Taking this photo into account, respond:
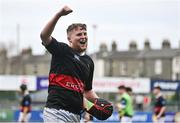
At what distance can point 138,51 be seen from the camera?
9700cm

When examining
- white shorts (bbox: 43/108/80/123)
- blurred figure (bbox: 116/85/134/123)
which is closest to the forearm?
white shorts (bbox: 43/108/80/123)

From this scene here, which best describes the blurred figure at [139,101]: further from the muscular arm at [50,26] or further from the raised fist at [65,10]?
the raised fist at [65,10]

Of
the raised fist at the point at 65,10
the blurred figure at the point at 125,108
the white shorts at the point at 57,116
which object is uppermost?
the raised fist at the point at 65,10

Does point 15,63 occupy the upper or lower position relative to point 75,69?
lower

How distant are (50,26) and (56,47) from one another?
384mm

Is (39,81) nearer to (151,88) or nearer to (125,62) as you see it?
(151,88)

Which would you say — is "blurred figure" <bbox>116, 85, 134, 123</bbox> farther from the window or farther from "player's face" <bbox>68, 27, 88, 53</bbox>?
the window

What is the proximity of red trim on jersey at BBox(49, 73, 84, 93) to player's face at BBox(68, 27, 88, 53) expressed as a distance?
0.33 metres

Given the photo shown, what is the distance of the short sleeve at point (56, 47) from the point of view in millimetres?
6320

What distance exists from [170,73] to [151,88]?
52.6 metres

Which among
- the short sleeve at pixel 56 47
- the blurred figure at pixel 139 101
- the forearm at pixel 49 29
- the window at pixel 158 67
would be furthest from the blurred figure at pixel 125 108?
the window at pixel 158 67

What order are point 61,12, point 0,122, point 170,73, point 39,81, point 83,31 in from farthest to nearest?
point 170,73
point 39,81
point 0,122
point 83,31
point 61,12

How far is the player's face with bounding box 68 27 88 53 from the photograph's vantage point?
637cm

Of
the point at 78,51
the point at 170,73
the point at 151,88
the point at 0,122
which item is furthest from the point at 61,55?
the point at 170,73
